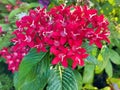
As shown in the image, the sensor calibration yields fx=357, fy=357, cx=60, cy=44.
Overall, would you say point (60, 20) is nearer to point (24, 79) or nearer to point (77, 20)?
point (77, 20)

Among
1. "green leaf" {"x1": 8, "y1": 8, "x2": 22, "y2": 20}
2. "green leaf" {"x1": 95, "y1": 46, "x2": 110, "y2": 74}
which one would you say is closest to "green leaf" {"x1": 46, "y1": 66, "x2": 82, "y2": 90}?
"green leaf" {"x1": 95, "y1": 46, "x2": 110, "y2": 74}

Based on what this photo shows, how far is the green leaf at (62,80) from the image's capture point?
1827mm

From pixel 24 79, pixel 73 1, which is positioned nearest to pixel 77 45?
pixel 24 79

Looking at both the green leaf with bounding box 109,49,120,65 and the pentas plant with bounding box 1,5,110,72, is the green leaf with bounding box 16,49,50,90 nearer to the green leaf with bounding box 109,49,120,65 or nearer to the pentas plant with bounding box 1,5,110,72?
the pentas plant with bounding box 1,5,110,72

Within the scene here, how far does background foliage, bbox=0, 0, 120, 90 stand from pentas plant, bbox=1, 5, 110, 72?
0.11 meters

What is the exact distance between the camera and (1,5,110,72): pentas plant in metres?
1.69

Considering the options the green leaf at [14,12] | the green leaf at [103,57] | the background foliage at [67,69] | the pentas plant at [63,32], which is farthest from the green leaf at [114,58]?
the green leaf at [14,12]

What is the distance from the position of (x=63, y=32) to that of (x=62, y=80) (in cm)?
29

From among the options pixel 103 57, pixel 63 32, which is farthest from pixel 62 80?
pixel 103 57

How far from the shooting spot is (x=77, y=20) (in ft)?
5.78

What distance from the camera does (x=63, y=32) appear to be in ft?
5.56

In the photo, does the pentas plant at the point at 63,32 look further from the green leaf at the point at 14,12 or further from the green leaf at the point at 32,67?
the green leaf at the point at 14,12

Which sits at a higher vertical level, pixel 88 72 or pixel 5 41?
pixel 5 41

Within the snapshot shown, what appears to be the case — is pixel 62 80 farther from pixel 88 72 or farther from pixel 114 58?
pixel 114 58
